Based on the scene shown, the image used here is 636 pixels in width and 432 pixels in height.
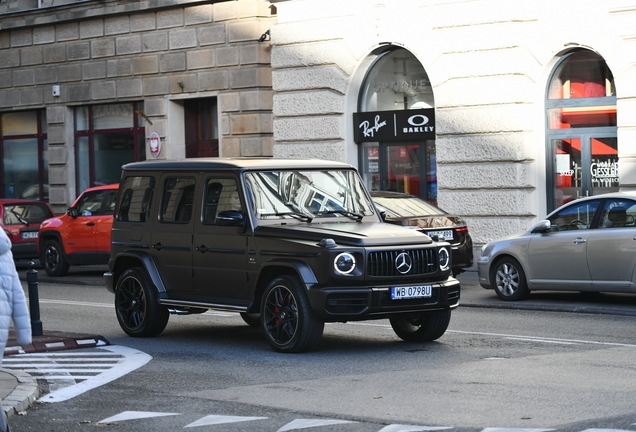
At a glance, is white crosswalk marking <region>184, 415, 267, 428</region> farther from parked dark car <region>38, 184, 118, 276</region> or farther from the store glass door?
parked dark car <region>38, 184, 118, 276</region>

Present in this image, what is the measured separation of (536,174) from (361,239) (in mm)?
11213

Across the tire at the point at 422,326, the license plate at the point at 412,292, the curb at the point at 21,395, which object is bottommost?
the curb at the point at 21,395

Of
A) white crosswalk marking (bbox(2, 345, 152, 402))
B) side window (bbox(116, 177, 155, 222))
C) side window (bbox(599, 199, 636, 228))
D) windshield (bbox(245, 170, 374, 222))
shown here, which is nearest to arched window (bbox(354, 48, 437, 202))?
side window (bbox(599, 199, 636, 228))

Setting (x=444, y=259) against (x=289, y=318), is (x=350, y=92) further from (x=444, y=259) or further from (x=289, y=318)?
(x=289, y=318)

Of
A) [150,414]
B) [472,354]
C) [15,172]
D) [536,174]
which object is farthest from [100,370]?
[15,172]

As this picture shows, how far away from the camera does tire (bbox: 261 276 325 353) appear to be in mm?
11531

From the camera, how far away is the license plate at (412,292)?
11.6 meters

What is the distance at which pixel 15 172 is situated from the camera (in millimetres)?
32844

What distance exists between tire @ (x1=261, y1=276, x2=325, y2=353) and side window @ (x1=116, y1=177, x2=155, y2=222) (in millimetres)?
2417

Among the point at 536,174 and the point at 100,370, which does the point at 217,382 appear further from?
the point at 536,174

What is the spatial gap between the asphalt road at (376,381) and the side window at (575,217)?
1492 mm

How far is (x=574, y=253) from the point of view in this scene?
16.0 m

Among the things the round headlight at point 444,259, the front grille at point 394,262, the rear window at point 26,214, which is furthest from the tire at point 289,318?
the rear window at point 26,214

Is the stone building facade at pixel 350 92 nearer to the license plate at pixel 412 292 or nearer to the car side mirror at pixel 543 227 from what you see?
the car side mirror at pixel 543 227
